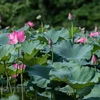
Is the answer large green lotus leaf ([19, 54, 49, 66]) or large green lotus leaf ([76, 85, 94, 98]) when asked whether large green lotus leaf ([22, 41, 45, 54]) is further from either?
large green lotus leaf ([76, 85, 94, 98])

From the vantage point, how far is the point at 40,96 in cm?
156

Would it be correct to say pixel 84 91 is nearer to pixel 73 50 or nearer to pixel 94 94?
pixel 94 94

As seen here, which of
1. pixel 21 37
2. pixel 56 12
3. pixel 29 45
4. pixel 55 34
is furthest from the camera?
pixel 56 12

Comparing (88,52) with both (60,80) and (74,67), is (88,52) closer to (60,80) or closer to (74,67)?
(74,67)

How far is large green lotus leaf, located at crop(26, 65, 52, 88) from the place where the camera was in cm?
150

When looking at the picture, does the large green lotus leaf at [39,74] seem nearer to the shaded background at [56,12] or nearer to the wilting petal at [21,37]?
the wilting petal at [21,37]

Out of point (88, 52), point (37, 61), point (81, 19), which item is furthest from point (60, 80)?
point (81, 19)

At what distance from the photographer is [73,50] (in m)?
1.95

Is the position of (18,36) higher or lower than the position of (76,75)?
higher

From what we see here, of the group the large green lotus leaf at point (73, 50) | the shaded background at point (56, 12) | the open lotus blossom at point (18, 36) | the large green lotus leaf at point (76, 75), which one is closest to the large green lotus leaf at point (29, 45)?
the large green lotus leaf at point (73, 50)

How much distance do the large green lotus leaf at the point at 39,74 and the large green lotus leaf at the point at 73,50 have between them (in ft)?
0.86

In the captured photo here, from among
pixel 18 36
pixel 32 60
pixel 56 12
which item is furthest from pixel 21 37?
pixel 56 12

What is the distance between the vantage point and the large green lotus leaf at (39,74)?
1.50 m

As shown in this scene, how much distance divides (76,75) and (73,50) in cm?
41
